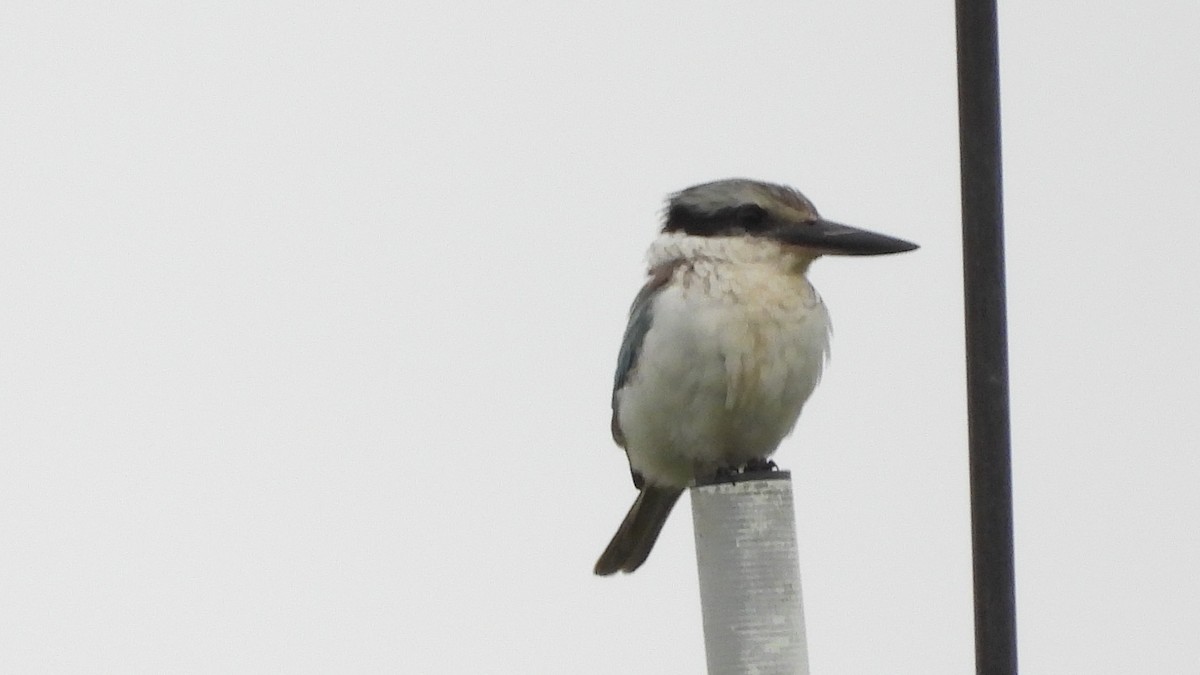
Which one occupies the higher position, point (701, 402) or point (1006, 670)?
point (701, 402)

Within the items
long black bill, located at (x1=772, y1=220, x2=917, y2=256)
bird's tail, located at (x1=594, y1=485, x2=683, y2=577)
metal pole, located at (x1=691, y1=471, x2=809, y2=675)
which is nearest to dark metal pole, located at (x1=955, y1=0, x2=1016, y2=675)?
metal pole, located at (x1=691, y1=471, x2=809, y2=675)

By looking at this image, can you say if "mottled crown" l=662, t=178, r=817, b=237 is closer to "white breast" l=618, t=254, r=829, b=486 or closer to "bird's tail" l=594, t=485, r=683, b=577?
"white breast" l=618, t=254, r=829, b=486

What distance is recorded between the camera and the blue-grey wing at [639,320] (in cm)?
638

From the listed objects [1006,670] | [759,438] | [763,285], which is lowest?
[1006,670]

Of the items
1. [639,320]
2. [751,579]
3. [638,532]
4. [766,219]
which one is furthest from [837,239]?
[638,532]

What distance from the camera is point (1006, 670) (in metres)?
4.27

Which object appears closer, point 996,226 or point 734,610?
point 996,226

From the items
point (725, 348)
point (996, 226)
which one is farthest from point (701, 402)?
point (996, 226)

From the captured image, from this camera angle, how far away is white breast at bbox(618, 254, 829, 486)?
6.17m

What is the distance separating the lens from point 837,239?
6312 millimetres

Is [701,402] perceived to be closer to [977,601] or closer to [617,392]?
[617,392]

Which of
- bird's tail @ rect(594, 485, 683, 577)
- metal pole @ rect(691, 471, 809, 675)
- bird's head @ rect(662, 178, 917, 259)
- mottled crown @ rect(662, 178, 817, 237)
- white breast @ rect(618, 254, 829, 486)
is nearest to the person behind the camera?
metal pole @ rect(691, 471, 809, 675)

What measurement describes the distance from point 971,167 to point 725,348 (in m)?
1.81

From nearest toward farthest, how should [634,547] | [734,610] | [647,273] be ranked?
[734,610] → [647,273] → [634,547]
